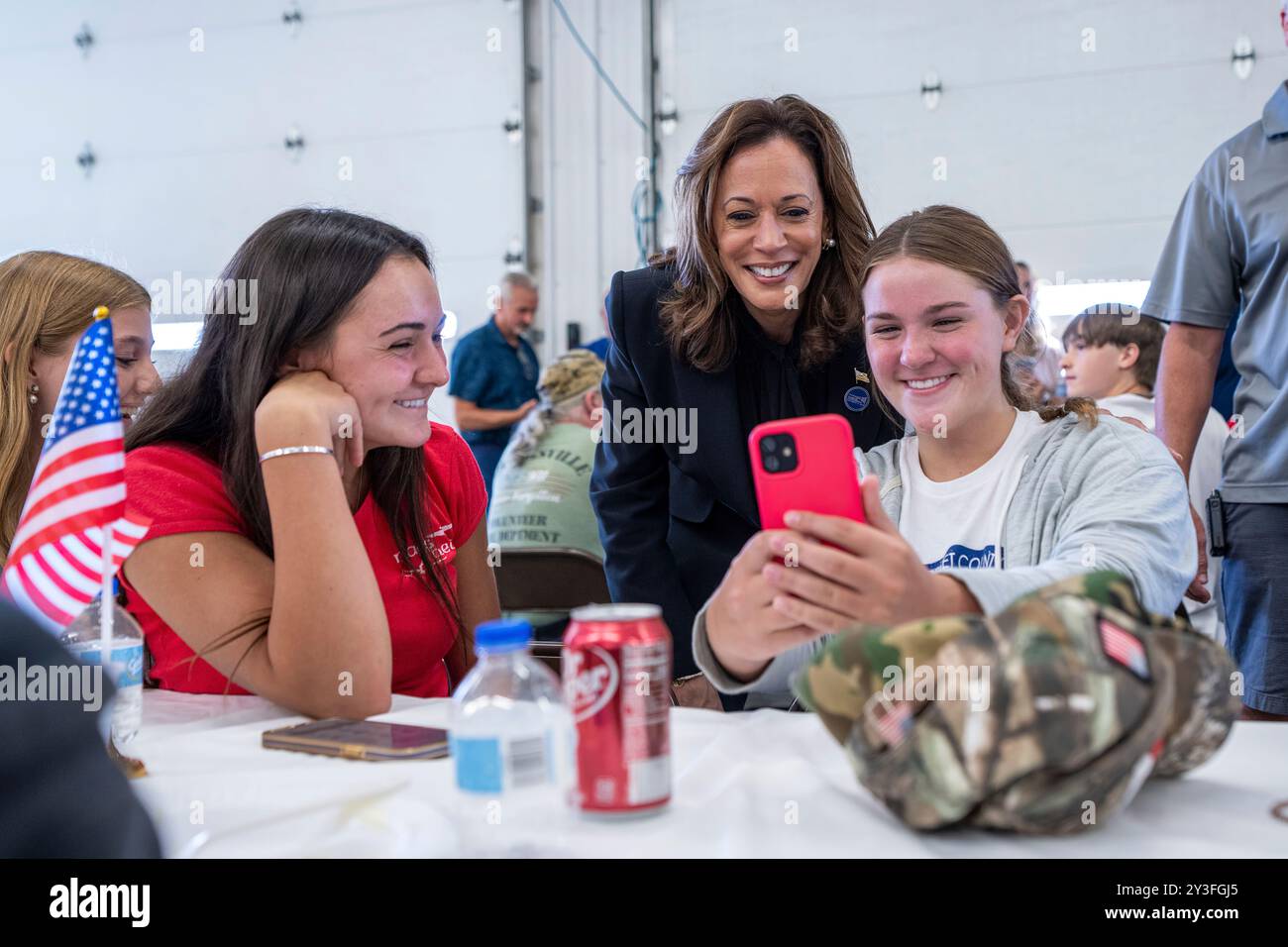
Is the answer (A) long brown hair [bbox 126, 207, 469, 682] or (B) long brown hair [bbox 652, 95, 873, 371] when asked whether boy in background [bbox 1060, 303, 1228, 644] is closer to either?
(B) long brown hair [bbox 652, 95, 873, 371]

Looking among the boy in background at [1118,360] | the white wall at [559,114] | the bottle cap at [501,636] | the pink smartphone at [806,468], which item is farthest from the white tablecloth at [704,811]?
the white wall at [559,114]

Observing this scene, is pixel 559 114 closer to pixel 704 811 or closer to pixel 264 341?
pixel 264 341

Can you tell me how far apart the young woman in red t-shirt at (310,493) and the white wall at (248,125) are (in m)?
4.69

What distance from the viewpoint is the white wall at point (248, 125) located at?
654cm

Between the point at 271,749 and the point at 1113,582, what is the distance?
2.81 feet

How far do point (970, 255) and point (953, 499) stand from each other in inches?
14.3

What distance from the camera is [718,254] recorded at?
2.05m

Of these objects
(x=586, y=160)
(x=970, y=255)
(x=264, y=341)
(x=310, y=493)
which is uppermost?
(x=586, y=160)

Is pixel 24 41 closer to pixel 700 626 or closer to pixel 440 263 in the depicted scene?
pixel 440 263

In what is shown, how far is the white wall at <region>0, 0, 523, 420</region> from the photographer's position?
6539mm

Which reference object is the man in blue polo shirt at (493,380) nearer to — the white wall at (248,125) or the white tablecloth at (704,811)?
the white wall at (248,125)

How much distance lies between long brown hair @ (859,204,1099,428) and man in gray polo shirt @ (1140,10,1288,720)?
28.2 inches

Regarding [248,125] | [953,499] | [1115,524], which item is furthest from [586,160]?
[1115,524]
